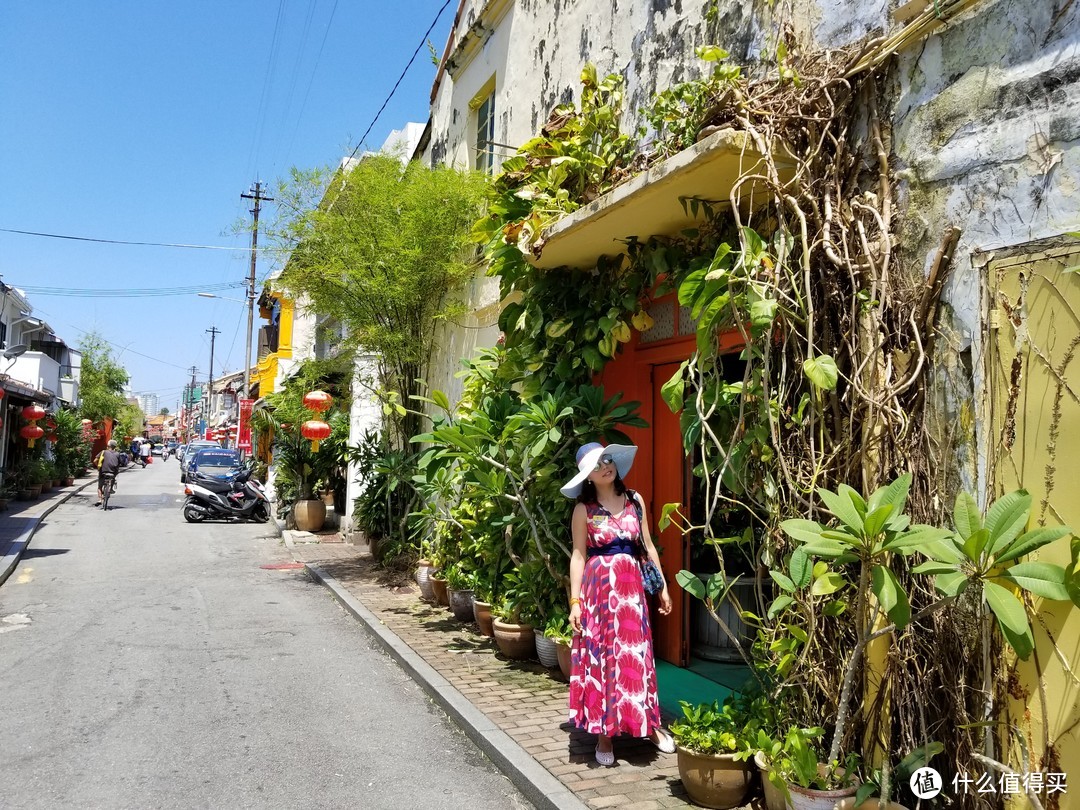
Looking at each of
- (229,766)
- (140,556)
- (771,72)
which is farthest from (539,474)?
(140,556)

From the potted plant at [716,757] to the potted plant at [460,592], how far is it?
172 inches

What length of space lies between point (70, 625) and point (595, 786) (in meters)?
6.68

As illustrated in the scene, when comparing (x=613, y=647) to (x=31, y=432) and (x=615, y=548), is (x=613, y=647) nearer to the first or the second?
(x=615, y=548)

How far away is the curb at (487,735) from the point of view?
414 cm

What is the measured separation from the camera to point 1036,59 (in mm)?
3143

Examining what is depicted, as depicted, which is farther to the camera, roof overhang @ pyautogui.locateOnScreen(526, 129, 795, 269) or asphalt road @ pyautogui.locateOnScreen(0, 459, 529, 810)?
asphalt road @ pyautogui.locateOnScreen(0, 459, 529, 810)

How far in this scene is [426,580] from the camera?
9414 mm

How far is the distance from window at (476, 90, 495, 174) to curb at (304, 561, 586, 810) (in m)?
5.83

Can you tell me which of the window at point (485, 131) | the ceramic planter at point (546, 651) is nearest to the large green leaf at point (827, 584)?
the ceramic planter at point (546, 651)

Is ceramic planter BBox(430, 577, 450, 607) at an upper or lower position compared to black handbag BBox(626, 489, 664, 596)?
lower

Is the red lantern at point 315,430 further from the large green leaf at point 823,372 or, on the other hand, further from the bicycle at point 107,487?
the large green leaf at point 823,372

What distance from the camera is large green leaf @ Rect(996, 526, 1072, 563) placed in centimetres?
263

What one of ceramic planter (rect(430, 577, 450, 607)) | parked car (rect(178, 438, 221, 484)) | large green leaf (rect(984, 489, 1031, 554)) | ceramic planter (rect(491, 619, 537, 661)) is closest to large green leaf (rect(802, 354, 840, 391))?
large green leaf (rect(984, 489, 1031, 554))

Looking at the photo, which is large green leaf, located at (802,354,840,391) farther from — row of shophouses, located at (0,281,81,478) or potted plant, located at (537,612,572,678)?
row of shophouses, located at (0,281,81,478)
